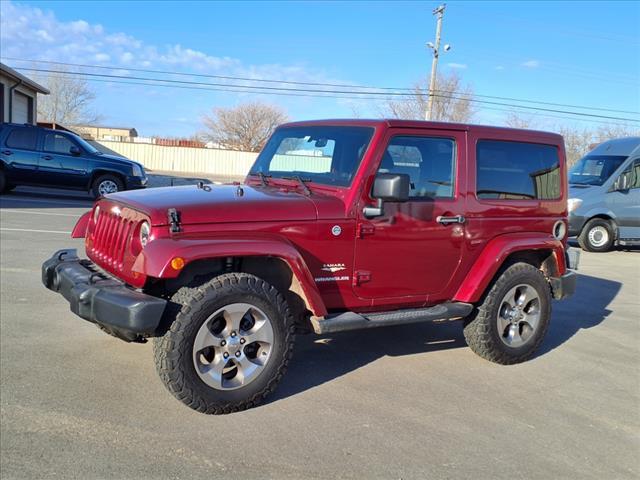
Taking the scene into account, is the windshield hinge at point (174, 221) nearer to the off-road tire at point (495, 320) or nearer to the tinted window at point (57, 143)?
the off-road tire at point (495, 320)

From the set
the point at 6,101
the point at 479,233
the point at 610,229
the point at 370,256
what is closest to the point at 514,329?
the point at 479,233

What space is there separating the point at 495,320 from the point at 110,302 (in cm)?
313

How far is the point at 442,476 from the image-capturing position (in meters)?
3.21

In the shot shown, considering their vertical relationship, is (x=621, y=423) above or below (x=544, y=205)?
below

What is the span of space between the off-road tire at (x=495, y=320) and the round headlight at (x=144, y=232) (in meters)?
2.81

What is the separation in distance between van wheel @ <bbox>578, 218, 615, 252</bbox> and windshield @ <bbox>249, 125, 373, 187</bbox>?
9.88 metres

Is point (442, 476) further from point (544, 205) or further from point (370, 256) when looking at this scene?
point (544, 205)

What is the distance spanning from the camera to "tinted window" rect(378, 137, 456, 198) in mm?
4492

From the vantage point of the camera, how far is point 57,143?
15.6 metres

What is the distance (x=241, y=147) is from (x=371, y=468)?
194 feet

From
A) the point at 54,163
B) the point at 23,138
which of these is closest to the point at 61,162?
the point at 54,163

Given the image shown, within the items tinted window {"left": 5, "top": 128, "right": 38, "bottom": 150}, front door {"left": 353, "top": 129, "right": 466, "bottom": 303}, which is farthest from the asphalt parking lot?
tinted window {"left": 5, "top": 128, "right": 38, "bottom": 150}

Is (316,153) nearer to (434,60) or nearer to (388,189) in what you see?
(388,189)

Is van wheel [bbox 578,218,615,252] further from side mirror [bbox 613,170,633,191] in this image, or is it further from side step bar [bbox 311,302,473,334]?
side step bar [bbox 311,302,473,334]
